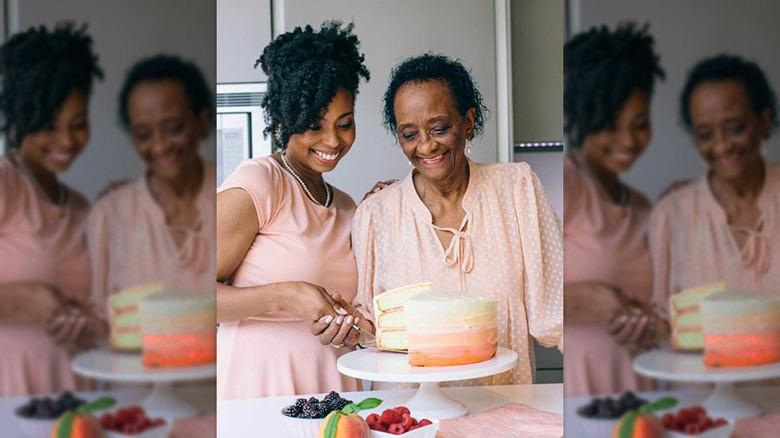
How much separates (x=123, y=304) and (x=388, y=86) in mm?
2333

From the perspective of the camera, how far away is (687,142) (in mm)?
393

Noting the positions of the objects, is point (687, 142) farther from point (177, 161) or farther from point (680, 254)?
point (177, 161)

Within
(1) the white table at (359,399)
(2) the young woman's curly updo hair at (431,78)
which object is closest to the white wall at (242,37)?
(2) the young woman's curly updo hair at (431,78)

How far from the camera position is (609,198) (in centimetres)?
40

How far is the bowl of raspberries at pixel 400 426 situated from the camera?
1382mm

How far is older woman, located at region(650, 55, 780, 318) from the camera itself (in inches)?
15.4

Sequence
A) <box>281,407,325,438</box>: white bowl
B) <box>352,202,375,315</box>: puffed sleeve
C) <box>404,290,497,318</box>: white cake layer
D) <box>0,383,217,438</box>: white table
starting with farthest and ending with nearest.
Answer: <box>352,202,375,315</box>: puffed sleeve
<box>404,290,497,318</box>: white cake layer
<box>281,407,325,438</box>: white bowl
<box>0,383,217,438</box>: white table

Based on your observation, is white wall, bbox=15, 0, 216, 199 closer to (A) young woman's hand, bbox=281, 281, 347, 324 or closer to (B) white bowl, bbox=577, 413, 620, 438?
(B) white bowl, bbox=577, 413, 620, 438

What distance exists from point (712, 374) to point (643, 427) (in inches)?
1.9

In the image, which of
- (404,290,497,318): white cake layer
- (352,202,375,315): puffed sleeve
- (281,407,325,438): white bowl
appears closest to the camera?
(281,407,325,438): white bowl

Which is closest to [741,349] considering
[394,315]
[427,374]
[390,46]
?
[427,374]

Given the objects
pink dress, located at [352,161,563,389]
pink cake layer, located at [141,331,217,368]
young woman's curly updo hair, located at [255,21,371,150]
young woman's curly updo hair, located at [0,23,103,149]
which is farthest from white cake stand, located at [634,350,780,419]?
young woman's curly updo hair, located at [255,21,371,150]

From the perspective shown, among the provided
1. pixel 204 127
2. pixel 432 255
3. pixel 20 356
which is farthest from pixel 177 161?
pixel 432 255

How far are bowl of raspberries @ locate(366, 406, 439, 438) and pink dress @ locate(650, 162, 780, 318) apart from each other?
3.43ft
